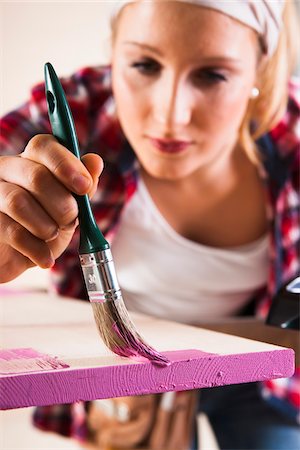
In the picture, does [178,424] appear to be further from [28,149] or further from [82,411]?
[28,149]

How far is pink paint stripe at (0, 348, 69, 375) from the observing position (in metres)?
0.38

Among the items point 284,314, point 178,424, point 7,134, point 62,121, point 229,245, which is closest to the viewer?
point 62,121

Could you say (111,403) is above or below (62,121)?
below

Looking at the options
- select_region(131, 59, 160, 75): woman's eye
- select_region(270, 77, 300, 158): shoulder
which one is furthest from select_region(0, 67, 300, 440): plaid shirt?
select_region(131, 59, 160, 75): woman's eye

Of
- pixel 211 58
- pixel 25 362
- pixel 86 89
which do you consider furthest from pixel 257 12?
pixel 25 362

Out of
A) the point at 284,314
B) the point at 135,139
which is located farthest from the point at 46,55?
the point at 284,314

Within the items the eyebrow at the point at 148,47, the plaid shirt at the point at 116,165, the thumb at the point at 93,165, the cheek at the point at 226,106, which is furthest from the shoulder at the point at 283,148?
the thumb at the point at 93,165

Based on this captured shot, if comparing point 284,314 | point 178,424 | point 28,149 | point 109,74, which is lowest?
point 178,424

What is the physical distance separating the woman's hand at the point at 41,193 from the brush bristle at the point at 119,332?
49 millimetres

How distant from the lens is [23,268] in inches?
18.5

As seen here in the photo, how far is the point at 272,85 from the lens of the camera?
725mm

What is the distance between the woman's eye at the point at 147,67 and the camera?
0.57 m

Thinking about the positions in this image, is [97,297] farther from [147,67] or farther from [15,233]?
[147,67]

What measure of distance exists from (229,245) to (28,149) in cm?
41
